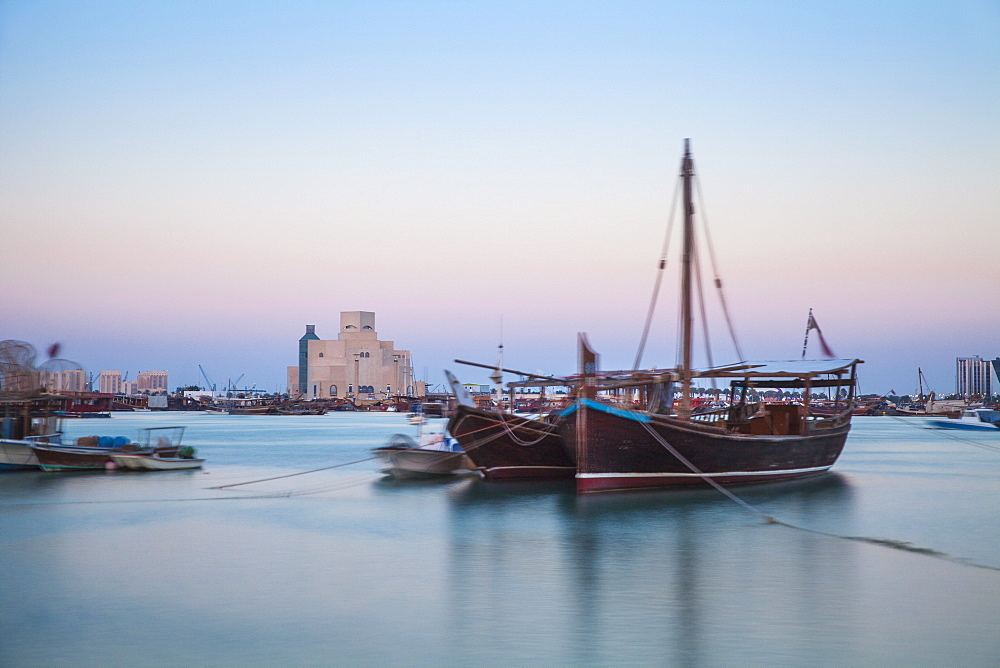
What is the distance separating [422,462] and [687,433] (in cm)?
1004

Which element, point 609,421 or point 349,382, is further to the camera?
point 349,382

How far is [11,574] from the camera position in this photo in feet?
45.5

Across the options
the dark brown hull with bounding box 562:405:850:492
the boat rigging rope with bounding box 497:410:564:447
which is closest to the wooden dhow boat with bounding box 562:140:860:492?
the dark brown hull with bounding box 562:405:850:492

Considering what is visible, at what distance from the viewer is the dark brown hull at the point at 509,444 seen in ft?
80.4

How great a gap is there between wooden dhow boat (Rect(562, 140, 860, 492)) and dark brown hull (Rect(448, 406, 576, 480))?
2692mm

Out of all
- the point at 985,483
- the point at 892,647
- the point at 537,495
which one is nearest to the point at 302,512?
the point at 537,495

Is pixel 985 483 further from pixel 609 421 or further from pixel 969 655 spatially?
pixel 969 655

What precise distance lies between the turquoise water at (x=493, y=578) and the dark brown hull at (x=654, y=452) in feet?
1.91

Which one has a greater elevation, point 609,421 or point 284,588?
point 609,421

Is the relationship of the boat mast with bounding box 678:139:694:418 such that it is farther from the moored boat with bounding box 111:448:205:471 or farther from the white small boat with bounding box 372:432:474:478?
the moored boat with bounding box 111:448:205:471

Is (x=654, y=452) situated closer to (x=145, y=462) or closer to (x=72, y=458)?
(x=145, y=462)

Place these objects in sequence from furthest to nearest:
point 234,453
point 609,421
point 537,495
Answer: point 234,453 → point 537,495 → point 609,421

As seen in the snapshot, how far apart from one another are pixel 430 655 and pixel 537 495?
13679mm

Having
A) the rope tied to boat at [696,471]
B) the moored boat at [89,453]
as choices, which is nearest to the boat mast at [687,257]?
the rope tied to boat at [696,471]
